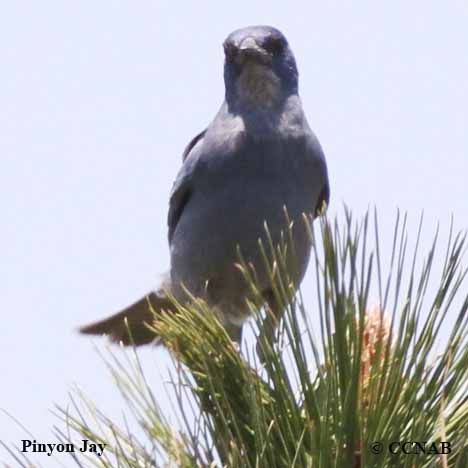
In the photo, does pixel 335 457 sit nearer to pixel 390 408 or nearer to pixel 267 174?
pixel 390 408

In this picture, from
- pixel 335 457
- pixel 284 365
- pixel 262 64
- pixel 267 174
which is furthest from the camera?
pixel 262 64

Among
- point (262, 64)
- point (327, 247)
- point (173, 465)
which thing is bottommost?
point (173, 465)

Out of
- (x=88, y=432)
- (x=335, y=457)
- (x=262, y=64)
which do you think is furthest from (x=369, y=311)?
(x=262, y=64)

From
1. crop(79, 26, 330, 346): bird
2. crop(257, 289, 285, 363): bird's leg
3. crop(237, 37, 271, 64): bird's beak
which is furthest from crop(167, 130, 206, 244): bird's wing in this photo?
crop(257, 289, 285, 363): bird's leg

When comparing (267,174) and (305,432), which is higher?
(267,174)

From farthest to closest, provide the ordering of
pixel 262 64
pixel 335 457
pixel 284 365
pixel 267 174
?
pixel 262 64, pixel 267 174, pixel 284 365, pixel 335 457

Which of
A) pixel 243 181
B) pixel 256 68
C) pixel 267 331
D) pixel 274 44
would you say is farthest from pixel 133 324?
pixel 267 331

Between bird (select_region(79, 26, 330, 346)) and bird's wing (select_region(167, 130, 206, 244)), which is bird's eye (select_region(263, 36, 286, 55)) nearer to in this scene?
bird (select_region(79, 26, 330, 346))
